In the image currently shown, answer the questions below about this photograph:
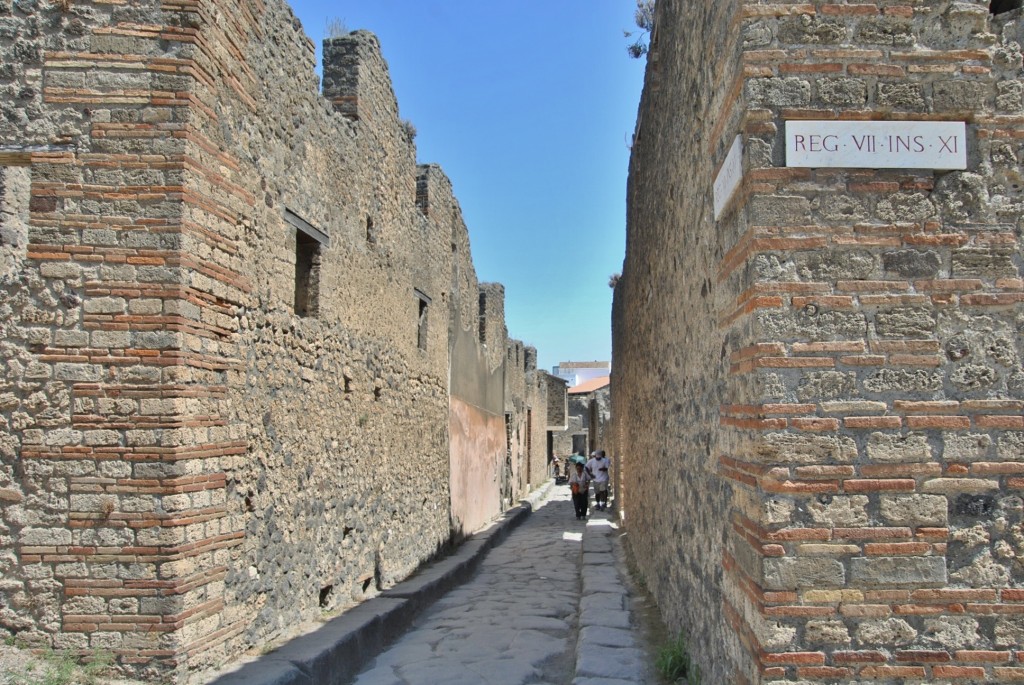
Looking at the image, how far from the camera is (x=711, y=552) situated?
12.5ft

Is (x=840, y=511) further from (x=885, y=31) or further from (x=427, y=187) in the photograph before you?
(x=427, y=187)

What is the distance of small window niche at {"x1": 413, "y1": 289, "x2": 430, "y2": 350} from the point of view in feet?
31.6

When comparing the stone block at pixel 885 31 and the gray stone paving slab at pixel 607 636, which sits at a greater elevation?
the stone block at pixel 885 31

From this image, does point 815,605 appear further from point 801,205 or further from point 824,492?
point 801,205

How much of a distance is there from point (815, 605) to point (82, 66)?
4.16 m

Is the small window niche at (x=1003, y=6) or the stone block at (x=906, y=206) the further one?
the small window niche at (x=1003, y=6)

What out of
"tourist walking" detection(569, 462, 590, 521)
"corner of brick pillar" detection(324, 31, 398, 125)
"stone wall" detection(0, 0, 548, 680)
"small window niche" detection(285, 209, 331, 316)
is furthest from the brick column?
"tourist walking" detection(569, 462, 590, 521)

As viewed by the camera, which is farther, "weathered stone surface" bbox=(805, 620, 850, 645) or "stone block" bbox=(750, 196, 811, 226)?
"stone block" bbox=(750, 196, 811, 226)

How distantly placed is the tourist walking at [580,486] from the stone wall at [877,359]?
11.6 m

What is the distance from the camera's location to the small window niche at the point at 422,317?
963 centimetres

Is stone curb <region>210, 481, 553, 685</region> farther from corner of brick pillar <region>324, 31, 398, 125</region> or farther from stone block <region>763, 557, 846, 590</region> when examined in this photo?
corner of brick pillar <region>324, 31, 398, 125</region>

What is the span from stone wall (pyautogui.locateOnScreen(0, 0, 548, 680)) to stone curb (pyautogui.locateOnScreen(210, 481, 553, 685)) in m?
0.23

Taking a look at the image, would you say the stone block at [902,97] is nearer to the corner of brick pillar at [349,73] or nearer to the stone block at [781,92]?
the stone block at [781,92]

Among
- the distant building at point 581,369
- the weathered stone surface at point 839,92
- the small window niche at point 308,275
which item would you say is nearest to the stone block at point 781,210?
the weathered stone surface at point 839,92
